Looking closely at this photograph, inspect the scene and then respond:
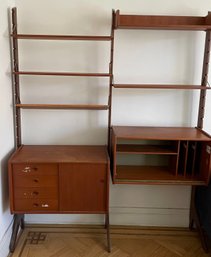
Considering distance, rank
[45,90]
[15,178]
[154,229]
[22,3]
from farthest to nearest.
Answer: [154,229]
[45,90]
[22,3]
[15,178]

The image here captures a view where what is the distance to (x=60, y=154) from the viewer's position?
2.29 m

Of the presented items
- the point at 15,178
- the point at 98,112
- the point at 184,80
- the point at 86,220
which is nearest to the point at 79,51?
the point at 98,112

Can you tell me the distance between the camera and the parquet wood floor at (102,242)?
7.54ft

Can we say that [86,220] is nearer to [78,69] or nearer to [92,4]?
[78,69]

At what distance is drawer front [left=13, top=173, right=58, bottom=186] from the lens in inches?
85.0

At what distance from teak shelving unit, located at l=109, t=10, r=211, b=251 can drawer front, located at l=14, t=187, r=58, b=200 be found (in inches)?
19.8

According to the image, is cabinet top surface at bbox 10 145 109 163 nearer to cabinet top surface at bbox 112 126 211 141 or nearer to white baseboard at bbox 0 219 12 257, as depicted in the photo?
cabinet top surface at bbox 112 126 211 141

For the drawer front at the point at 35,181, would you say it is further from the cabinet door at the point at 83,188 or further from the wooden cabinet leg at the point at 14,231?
the wooden cabinet leg at the point at 14,231

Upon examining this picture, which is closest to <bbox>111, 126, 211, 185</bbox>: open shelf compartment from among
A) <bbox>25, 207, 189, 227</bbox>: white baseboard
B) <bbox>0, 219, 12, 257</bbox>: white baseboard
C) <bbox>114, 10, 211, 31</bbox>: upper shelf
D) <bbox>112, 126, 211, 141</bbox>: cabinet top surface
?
<bbox>112, 126, 211, 141</bbox>: cabinet top surface

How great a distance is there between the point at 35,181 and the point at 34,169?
0.10 m

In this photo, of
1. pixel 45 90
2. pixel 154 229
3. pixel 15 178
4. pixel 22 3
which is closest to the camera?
pixel 15 178

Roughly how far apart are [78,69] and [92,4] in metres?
0.55

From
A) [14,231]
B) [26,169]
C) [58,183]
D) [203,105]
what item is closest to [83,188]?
[58,183]

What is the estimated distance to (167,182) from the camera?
2225 mm
